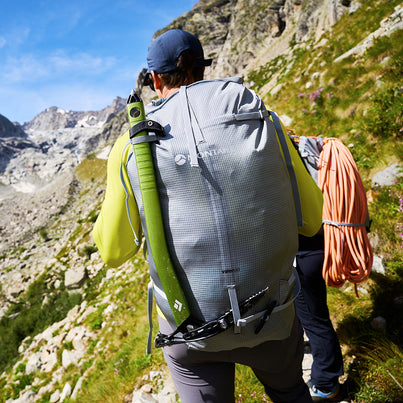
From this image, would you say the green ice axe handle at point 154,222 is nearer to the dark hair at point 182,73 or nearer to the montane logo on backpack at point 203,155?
the montane logo on backpack at point 203,155

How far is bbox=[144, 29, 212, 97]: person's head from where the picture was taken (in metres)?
1.53

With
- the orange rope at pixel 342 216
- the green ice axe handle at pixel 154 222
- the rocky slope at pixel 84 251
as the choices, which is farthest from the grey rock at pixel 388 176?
the green ice axe handle at pixel 154 222

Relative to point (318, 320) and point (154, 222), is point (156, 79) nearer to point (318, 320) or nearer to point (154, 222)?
point (154, 222)

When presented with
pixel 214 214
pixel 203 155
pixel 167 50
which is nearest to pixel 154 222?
pixel 214 214

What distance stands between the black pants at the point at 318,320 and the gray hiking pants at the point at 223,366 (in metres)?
0.81

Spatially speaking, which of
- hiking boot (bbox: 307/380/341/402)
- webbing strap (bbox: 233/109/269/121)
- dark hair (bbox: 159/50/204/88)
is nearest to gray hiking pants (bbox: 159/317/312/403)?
hiking boot (bbox: 307/380/341/402)

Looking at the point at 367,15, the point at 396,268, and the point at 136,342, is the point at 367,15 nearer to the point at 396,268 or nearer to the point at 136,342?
the point at 396,268

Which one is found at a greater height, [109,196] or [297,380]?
[109,196]

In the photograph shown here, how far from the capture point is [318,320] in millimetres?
2459

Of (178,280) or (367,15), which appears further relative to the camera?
(367,15)

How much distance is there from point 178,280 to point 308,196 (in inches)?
35.8

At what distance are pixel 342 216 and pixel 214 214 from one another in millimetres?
1714

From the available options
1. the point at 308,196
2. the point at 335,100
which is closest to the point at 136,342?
the point at 308,196

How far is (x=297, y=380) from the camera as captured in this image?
1730mm
